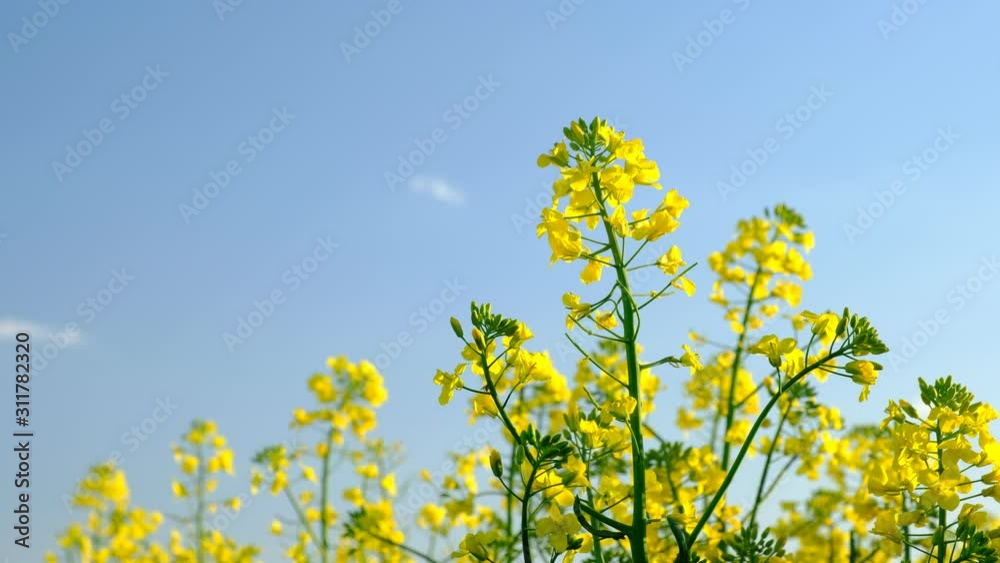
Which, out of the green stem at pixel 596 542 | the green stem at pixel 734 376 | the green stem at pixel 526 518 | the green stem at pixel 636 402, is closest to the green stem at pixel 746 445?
the green stem at pixel 636 402

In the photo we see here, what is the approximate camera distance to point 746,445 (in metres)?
2.05

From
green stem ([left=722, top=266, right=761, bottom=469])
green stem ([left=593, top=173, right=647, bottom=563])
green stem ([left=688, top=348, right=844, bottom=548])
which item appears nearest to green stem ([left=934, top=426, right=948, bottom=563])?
green stem ([left=688, top=348, right=844, bottom=548])

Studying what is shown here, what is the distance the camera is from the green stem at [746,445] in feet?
6.74

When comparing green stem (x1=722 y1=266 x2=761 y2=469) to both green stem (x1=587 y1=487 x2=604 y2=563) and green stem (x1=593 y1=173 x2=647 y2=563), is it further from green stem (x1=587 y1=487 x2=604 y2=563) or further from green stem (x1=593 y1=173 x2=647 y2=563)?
green stem (x1=593 y1=173 x2=647 y2=563)

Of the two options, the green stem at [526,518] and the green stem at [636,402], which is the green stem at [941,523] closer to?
the green stem at [636,402]

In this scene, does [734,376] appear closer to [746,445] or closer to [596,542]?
[596,542]

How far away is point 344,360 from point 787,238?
2.81 meters

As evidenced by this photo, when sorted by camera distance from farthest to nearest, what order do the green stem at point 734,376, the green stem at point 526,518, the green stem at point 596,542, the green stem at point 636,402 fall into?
the green stem at point 734,376 → the green stem at point 596,542 → the green stem at point 636,402 → the green stem at point 526,518

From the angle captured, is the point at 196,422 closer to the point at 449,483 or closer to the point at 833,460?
the point at 449,483

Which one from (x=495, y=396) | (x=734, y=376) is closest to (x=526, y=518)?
(x=495, y=396)

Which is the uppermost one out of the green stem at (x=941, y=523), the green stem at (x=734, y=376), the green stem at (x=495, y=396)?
the green stem at (x=734, y=376)

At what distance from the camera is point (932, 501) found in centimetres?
230

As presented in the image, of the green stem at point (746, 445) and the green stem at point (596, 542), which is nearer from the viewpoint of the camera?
the green stem at point (746, 445)

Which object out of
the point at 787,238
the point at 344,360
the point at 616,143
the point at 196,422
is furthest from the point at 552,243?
the point at 196,422
